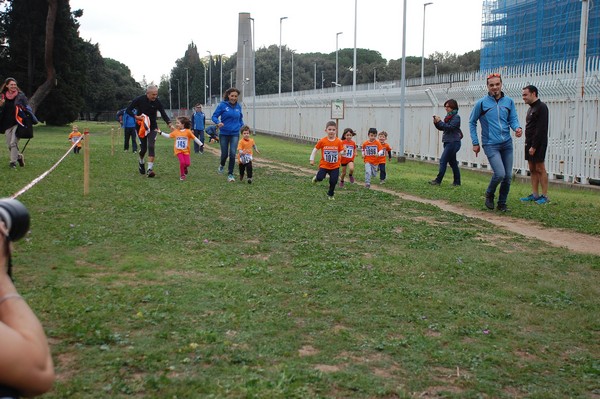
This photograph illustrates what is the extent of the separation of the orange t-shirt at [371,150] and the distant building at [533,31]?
121 ft

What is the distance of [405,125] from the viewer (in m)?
29.6

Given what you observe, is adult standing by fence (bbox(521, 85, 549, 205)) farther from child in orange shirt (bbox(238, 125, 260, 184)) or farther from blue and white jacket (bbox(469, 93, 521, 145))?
child in orange shirt (bbox(238, 125, 260, 184))

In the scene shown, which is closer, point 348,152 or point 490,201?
point 490,201

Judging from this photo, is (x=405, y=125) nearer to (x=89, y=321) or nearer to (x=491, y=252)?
(x=491, y=252)

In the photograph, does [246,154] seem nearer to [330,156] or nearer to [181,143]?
[181,143]

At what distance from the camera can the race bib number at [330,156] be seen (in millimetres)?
13968

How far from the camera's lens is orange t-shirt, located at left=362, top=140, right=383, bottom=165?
16781 millimetres


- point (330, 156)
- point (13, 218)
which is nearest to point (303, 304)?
point (13, 218)

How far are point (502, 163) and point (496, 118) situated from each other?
732 millimetres

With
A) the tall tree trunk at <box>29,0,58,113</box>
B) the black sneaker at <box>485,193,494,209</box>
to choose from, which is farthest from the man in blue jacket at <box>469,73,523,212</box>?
the tall tree trunk at <box>29,0,58,113</box>

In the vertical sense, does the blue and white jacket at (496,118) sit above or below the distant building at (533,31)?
below

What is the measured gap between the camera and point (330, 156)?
45.9 feet

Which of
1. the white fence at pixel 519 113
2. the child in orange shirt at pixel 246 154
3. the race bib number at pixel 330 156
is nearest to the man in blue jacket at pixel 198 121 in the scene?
the white fence at pixel 519 113

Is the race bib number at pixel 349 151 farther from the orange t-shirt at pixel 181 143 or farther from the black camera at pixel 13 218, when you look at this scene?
the black camera at pixel 13 218
